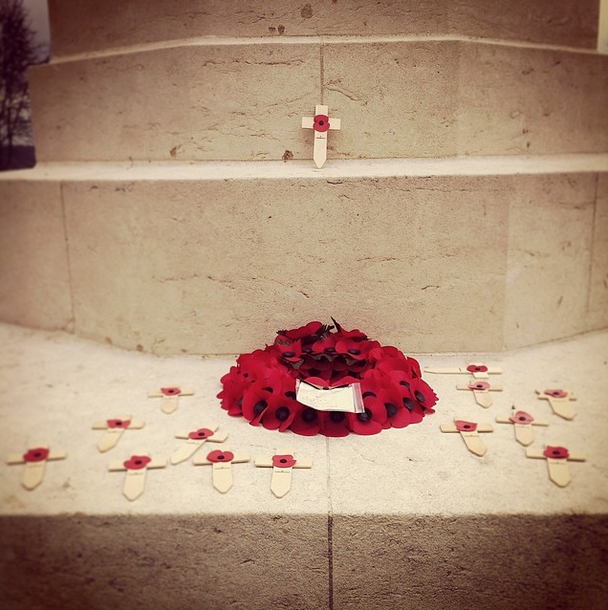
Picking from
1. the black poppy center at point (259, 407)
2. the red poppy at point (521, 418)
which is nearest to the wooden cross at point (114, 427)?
the black poppy center at point (259, 407)

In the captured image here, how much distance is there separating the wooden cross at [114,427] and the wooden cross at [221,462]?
363mm

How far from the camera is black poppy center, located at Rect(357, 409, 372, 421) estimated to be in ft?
7.73

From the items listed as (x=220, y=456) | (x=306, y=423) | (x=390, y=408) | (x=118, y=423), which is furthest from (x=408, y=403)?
(x=118, y=423)

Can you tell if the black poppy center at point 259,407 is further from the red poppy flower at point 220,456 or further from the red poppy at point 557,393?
the red poppy at point 557,393

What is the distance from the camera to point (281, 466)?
2059mm

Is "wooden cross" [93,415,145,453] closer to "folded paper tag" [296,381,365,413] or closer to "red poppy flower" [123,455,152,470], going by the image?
"red poppy flower" [123,455,152,470]

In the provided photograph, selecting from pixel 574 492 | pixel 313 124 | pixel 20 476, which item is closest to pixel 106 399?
pixel 20 476

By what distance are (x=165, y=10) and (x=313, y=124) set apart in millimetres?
1138

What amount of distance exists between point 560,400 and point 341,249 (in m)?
1.25

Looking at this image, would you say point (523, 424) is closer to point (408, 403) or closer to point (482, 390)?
point (482, 390)

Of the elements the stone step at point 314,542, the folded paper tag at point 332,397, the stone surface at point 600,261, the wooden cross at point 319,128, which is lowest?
the stone step at point 314,542

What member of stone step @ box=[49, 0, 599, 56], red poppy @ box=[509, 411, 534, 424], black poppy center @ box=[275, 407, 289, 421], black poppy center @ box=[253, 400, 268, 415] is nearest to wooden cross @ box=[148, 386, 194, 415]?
black poppy center @ box=[253, 400, 268, 415]

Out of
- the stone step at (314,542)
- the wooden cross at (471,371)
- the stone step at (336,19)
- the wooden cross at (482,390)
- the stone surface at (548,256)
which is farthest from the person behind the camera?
the stone step at (336,19)

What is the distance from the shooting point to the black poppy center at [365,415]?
236 cm
